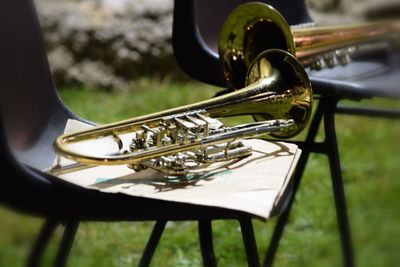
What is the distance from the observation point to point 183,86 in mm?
A: 3178

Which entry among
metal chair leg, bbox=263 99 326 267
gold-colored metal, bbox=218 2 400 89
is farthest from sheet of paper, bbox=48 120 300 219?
metal chair leg, bbox=263 99 326 267

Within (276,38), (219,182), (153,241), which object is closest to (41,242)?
(219,182)

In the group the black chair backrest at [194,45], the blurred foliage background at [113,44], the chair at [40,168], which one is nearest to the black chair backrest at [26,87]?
the chair at [40,168]

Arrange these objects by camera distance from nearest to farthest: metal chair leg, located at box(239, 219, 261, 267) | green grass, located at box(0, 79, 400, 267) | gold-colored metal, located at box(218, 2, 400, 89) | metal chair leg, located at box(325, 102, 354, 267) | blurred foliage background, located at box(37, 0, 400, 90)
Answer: green grass, located at box(0, 79, 400, 267) → metal chair leg, located at box(239, 219, 261, 267) → gold-colored metal, located at box(218, 2, 400, 89) → metal chair leg, located at box(325, 102, 354, 267) → blurred foliage background, located at box(37, 0, 400, 90)

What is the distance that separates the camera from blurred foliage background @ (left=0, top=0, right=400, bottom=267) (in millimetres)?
856

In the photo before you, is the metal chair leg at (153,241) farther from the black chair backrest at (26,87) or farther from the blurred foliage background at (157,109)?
the black chair backrest at (26,87)

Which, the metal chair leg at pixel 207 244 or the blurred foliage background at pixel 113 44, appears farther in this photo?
the blurred foliage background at pixel 113 44

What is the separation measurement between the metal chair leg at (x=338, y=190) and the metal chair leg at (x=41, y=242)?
63 centimetres

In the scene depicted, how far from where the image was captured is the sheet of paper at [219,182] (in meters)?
0.87

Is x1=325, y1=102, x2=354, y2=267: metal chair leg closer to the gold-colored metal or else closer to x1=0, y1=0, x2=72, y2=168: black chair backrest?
the gold-colored metal

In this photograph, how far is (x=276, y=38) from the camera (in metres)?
1.28

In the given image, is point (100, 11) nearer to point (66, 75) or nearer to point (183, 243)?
point (66, 75)

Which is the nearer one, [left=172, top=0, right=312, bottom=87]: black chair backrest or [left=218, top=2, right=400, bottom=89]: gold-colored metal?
[left=218, top=2, right=400, bottom=89]: gold-colored metal

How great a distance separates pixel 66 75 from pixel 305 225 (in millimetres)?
1502
